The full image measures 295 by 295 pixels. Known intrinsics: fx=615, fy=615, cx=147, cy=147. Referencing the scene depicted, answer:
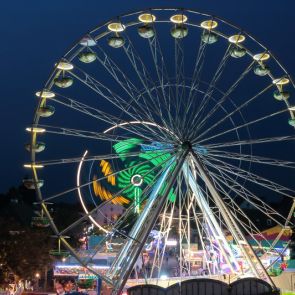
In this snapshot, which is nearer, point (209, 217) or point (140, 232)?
point (140, 232)

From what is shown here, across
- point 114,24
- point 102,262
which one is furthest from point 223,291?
point 102,262

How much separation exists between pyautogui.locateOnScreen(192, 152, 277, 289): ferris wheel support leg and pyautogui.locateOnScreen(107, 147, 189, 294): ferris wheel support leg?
2.48 ft

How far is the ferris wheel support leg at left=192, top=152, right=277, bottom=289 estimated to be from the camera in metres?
18.0

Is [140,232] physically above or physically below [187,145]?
below

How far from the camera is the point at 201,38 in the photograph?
66.3ft

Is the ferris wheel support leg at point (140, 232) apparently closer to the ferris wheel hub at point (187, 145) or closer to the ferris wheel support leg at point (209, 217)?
the ferris wheel hub at point (187, 145)

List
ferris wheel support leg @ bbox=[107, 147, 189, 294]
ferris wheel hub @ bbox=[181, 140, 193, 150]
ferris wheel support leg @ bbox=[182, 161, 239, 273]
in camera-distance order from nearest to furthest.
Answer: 1. ferris wheel support leg @ bbox=[107, 147, 189, 294]
2. ferris wheel hub @ bbox=[181, 140, 193, 150]
3. ferris wheel support leg @ bbox=[182, 161, 239, 273]

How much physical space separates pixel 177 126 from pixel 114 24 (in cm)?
381

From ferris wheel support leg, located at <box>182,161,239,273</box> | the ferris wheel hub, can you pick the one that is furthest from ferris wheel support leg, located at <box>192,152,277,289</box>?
ferris wheel support leg, located at <box>182,161,239,273</box>

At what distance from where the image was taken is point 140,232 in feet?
58.8

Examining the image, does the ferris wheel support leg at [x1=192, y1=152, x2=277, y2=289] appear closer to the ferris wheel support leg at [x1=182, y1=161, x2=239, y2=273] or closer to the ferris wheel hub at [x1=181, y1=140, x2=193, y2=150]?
the ferris wheel hub at [x1=181, y1=140, x2=193, y2=150]

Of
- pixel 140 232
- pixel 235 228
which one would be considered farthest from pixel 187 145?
pixel 235 228

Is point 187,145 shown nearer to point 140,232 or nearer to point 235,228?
point 140,232

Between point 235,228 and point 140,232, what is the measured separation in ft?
9.75
